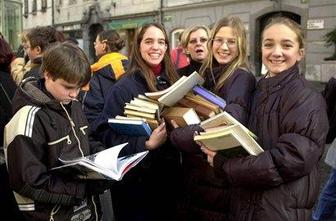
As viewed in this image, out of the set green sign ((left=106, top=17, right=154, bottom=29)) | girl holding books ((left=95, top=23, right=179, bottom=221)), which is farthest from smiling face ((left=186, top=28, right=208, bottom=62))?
green sign ((left=106, top=17, right=154, bottom=29))

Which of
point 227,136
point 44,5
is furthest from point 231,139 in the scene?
point 44,5

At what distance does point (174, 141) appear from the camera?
242cm

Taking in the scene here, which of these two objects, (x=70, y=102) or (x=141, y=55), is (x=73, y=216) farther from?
(x=141, y=55)

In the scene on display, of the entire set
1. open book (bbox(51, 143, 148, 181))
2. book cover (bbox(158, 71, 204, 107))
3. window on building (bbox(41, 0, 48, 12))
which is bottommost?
open book (bbox(51, 143, 148, 181))

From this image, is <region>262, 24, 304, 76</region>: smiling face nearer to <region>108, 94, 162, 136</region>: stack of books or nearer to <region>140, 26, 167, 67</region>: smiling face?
<region>108, 94, 162, 136</region>: stack of books

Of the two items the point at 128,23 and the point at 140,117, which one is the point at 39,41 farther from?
the point at 128,23

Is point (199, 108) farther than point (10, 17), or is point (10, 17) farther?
point (10, 17)

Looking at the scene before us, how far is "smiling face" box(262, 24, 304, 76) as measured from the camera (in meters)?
2.15

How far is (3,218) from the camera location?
2568 millimetres

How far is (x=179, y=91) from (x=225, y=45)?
0.51m

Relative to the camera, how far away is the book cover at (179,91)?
237 centimetres

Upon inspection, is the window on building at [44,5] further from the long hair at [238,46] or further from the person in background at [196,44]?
the long hair at [238,46]

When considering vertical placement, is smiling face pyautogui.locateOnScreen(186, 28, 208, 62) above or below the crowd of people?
above

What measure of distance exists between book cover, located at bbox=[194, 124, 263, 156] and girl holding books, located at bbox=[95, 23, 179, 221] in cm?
76
